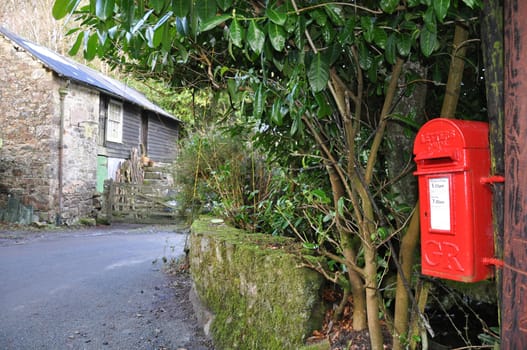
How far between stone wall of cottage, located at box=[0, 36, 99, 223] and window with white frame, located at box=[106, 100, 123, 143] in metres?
2.18

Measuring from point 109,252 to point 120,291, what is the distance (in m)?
3.29

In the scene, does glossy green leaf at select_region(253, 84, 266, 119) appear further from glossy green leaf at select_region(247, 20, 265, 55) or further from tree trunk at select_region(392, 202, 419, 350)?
tree trunk at select_region(392, 202, 419, 350)

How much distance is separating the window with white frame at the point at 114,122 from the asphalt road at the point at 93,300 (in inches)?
319

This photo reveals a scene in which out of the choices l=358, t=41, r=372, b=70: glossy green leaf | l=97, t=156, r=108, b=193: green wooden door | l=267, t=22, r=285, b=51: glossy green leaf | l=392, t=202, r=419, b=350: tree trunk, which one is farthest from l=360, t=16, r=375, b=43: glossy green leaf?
l=97, t=156, r=108, b=193: green wooden door

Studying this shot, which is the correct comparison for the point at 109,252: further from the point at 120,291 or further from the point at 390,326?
the point at 390,326

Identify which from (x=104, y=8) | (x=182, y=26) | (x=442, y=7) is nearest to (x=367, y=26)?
(x=442, y=7)

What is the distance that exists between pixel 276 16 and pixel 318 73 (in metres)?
0.34

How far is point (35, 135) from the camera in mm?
13391

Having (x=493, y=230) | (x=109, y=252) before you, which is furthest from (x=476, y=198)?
(x=109, y=252)

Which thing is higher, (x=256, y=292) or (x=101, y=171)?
(x=101, y=171)

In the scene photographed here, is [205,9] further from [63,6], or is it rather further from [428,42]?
[428,42]

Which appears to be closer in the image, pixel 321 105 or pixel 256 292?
pixel 321 105

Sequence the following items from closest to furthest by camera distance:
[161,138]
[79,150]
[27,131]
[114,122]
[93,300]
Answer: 1. [93,300]
2. [27,131]
3. [79,150]
4. [114,122]
5. [161,138]

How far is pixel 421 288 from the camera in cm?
205
